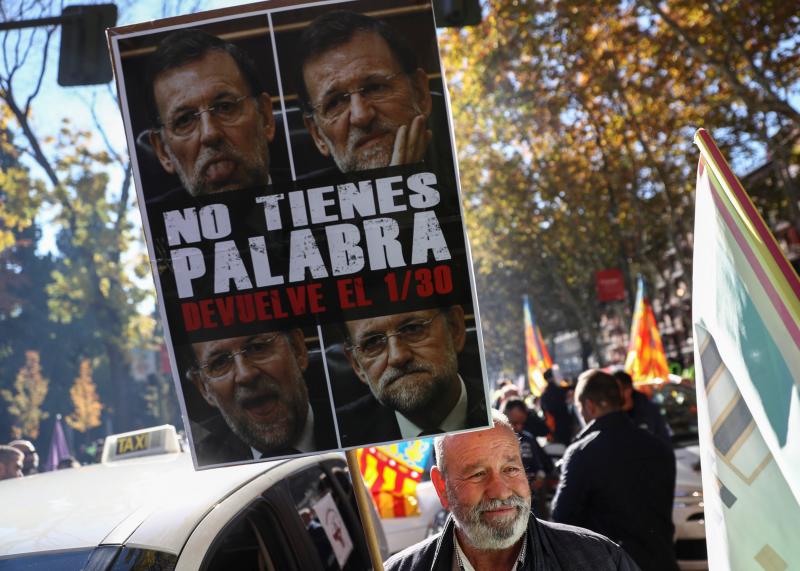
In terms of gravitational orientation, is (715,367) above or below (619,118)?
below

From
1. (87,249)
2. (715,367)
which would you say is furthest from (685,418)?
(87,249)

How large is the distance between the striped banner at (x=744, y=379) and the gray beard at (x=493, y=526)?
501mm

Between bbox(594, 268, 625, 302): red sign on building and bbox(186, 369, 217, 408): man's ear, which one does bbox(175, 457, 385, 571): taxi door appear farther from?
bbox(594, 268, 625, 302): red sign on building

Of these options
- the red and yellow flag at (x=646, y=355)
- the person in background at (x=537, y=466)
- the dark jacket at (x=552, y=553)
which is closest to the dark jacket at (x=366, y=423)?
the dark jacket at (x=552, y=553)

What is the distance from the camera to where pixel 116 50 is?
3074mm

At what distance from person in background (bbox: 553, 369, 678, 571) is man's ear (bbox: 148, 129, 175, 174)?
2907 millimetres

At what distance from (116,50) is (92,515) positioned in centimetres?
127

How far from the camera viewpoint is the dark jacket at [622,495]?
5.21 meters

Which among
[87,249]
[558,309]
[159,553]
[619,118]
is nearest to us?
[159,553]

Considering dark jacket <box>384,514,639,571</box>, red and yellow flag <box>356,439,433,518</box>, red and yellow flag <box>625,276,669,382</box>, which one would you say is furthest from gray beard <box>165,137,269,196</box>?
red and yellow flag <box>625,276,669,382</box>

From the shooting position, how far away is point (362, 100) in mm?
3035

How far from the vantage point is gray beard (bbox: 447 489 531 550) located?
3068mm

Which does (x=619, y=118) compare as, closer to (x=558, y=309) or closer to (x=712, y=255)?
(x=712, y=255)

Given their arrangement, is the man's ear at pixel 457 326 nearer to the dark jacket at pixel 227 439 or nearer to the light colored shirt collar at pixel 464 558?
the dark jacket at pixel 227 439
